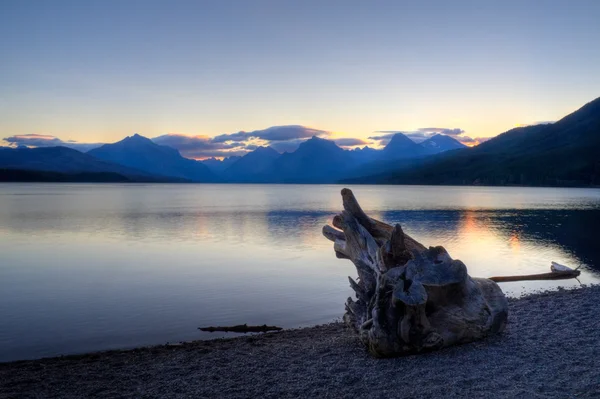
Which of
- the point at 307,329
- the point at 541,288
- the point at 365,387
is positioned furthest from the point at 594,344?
the point at 541,288

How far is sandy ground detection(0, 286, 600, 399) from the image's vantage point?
855 centimetres

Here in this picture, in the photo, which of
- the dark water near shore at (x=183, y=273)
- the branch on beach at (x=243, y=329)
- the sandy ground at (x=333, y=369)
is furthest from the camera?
the dark water near shore at (x=183, y=273)

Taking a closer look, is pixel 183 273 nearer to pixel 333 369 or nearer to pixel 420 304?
pixel 333 369

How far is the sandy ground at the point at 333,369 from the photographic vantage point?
28.0ft

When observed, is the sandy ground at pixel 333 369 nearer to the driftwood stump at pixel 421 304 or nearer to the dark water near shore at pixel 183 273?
the driftwood stump at pixel 421 304

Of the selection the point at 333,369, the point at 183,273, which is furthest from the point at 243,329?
the point at 183,273

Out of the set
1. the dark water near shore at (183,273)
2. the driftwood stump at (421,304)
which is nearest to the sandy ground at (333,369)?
the driftwood stump at (421,304)

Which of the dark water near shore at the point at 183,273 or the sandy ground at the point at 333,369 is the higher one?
the sandy ground at the point at 333,369

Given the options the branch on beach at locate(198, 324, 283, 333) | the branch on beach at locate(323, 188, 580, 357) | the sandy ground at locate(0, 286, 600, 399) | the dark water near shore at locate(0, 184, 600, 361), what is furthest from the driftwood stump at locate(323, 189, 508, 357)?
the dark water near shore at locate(0, 184, 600, 361)

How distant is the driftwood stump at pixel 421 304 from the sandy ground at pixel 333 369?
342 millimetres

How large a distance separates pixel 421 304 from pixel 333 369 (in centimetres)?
245

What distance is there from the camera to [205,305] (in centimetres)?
1980

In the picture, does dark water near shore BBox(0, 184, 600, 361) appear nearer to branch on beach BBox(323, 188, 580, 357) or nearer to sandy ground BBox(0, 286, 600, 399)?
sandy ground BBox(0, 286, 600, 399)

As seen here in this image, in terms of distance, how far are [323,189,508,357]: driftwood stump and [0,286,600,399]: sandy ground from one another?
13.5 inches
